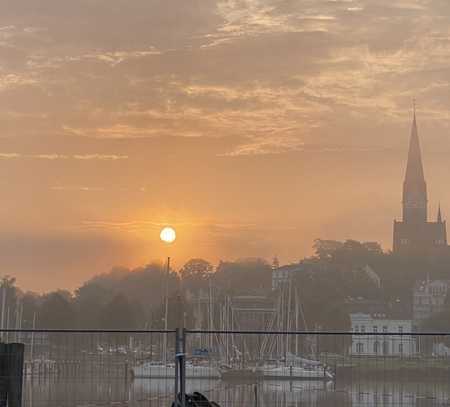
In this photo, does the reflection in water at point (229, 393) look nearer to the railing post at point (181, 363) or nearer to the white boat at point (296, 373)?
the white boat at point (296, 373)

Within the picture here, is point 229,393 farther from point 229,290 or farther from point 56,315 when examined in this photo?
point 229,290

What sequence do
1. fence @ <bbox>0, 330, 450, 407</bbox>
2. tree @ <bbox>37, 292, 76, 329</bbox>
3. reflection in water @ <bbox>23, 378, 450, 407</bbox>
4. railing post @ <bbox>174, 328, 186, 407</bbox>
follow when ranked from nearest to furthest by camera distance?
1. railing post @ <bbox>174, 328, 186, 407</bbox>
2. fence @ <bbox>0, 330, 450, 407</bbox>
3. reflection in water @ <bbox>23, 378, 450, 407</bbox>
4. tree @ <bbox>37, 292, 76, 329</bbox>

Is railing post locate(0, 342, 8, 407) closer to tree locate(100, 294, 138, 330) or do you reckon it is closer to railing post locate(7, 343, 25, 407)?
railing post locate(7, 343, 25, 407)

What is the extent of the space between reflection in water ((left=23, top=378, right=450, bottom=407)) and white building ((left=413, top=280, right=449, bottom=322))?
351 feet

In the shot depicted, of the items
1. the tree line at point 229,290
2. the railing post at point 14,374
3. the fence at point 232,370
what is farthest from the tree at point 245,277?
the railing post at point 14,374

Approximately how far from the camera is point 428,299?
540ft

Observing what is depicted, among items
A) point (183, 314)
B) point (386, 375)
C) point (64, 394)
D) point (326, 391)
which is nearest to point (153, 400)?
point (64, 394)

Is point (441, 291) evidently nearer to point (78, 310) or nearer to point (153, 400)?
point (78, 310)

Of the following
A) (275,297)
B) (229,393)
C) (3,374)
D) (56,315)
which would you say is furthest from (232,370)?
(275,297)

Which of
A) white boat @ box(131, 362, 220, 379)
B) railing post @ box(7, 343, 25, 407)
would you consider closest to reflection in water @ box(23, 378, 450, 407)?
white boat @ box(131, 362, 220, 379)

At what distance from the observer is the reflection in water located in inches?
1364

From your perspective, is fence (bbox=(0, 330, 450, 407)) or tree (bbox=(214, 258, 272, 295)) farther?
tree (bbox=(214, 258, 272, 295))

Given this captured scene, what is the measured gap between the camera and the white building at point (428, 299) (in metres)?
163

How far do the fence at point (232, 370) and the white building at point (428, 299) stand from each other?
305 feet
